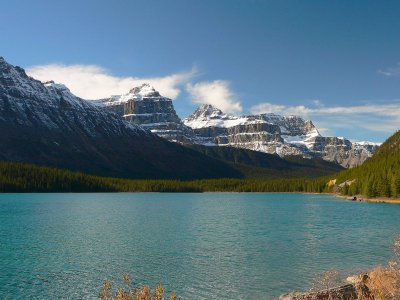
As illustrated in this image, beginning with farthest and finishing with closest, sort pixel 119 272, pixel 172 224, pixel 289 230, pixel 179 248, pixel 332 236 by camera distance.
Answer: pixel 172 224 → pixel 289 230 → pixel 332 236 → pixel 179 248 → pixel 119 272

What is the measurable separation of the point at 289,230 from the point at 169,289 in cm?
4970

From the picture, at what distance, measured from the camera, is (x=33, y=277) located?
46.2m

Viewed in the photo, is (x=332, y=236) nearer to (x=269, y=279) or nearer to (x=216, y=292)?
(x=269, y=279)

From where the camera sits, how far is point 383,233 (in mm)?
79688

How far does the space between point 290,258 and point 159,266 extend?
55.2 feet

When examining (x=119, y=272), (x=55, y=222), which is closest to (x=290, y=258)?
(x=119, y=272)

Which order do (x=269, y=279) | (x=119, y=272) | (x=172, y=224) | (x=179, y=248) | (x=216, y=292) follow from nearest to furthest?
(x=216, y=292), (x=269, y=279), (x=119, y=272), (x=179, y=248), (x=172, y=224)

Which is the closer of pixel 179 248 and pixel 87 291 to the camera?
pixel 87 291

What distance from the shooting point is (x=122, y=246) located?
65.6 meters

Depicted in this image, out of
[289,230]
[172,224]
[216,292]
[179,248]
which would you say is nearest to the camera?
[216,292]

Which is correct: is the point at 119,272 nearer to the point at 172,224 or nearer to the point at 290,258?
the point at 290,258

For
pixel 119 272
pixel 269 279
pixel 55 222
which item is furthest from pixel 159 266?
pixel 55 222

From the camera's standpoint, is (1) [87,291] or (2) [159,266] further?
(2) [159,266]

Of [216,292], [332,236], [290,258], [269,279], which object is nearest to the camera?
[216,292]
